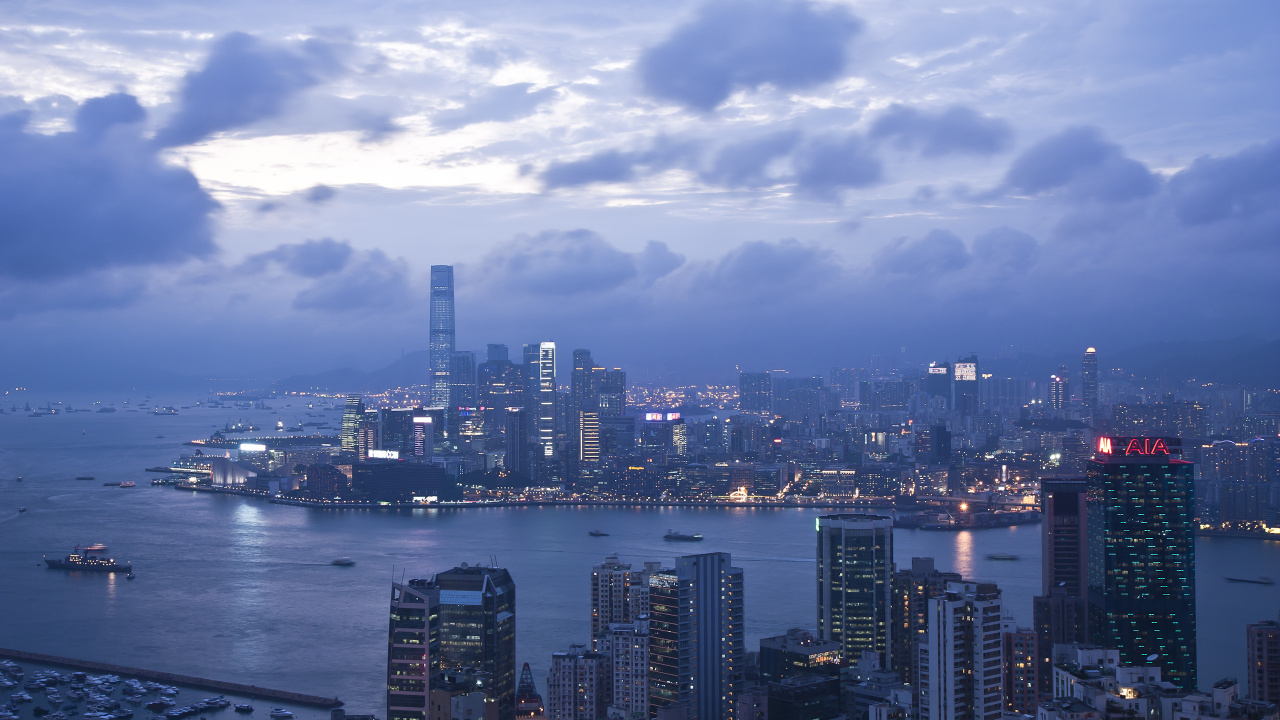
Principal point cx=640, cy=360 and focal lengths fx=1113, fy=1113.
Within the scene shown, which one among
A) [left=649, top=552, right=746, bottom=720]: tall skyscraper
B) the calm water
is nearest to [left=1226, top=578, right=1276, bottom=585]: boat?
the calm water

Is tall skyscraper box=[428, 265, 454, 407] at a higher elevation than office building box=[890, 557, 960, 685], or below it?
higher

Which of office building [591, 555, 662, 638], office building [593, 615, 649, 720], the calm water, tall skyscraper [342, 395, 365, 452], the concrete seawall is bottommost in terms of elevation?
the concrete seawall

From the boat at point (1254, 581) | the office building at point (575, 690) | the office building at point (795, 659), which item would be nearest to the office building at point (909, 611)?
the office building at point (795, 659)

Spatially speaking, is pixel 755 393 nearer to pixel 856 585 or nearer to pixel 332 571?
pixel 332 571

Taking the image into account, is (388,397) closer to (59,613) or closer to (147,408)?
(147,408)

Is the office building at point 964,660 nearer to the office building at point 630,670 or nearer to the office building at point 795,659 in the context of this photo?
the office building at point 795,659

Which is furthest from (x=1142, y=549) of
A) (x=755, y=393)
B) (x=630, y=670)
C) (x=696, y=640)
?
(x=755, y=393)

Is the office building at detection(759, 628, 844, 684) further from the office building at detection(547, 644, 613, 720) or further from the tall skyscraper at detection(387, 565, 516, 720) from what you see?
the tall skyscraper at detection(387, 565, 516, 720)

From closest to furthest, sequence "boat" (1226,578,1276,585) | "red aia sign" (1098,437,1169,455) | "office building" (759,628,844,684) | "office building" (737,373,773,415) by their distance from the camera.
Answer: "office building" (759,628,844,684)
"red aia sign" (1098,437,1169,455)
"boat" (1226,578,1276,585)
"office building" (737,373,773,415)
